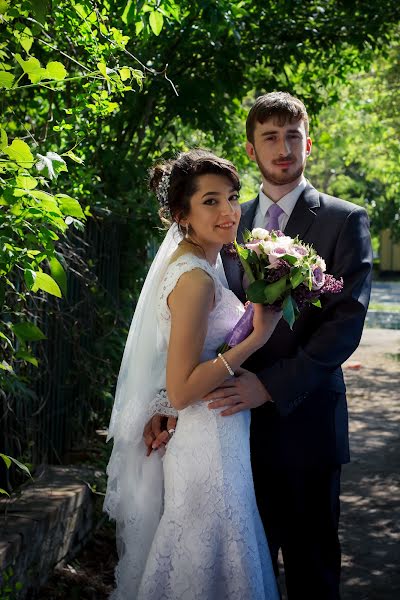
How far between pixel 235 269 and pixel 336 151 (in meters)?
27.2

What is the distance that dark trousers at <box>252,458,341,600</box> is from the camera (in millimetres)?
4066

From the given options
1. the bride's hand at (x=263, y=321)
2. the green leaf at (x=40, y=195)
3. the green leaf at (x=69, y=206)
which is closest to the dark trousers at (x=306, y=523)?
the bride's hand at (x=263, y=321)

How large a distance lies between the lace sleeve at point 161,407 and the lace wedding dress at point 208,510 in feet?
0.29

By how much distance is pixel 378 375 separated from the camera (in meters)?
14.3

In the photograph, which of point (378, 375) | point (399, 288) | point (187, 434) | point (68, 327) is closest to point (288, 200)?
point (187, 434)

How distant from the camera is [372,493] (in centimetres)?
754

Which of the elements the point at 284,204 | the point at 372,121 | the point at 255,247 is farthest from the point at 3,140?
the point at 372,121

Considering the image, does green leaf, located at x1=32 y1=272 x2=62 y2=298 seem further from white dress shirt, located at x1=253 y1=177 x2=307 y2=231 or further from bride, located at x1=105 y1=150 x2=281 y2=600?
white dress shirt, located at x1=253 y1=177 x2=307 y2=231

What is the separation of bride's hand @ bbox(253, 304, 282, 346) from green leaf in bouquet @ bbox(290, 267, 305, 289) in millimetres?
185

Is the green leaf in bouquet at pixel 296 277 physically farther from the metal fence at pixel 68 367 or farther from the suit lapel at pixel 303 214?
the metal fence at pixel 68 367

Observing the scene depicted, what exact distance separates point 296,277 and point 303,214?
32.7 inches

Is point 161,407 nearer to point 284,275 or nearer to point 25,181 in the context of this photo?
point 284,275

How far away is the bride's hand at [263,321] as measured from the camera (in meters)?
3.52

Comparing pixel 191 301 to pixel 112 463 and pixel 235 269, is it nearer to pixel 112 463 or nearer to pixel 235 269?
pixel 235 269
